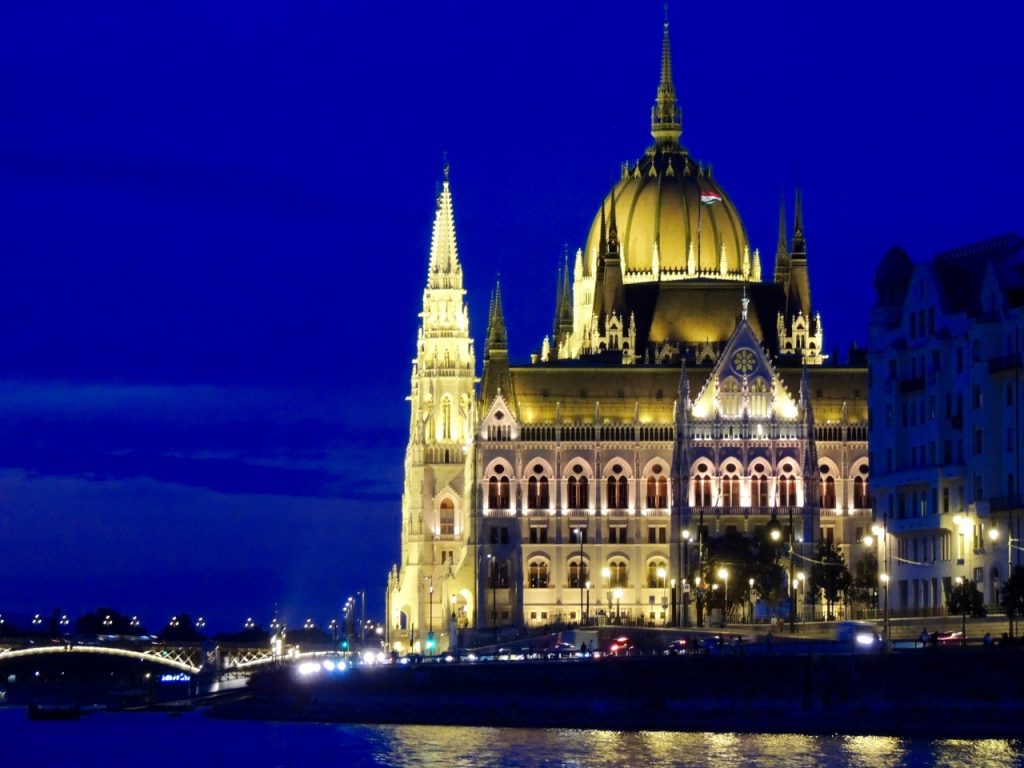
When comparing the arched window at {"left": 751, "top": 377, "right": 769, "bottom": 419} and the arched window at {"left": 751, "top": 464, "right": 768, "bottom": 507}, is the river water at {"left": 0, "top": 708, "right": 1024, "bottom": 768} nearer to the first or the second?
the arched window at {"left": 751, "top": 464, "right": 768, "bottom": 507}

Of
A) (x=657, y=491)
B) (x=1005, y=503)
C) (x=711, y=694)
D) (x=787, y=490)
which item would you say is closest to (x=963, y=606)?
(x=1005, y=503)

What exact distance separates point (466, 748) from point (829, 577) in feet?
171

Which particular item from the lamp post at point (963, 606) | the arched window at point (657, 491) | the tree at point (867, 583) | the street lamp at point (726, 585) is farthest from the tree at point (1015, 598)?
the arched window at point (657, 491)

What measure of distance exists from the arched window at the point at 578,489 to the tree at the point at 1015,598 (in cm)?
8071

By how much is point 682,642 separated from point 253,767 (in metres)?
24.3

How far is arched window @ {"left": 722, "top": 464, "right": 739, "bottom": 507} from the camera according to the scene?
198125 mm

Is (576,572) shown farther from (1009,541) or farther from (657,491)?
(1009,541)

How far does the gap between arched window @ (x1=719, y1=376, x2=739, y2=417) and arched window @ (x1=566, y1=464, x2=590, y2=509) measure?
1068 centimetres

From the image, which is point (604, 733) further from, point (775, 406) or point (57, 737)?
point (775, 406)

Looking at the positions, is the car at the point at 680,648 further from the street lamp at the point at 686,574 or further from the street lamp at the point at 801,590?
the street lamp at the point at 801,590

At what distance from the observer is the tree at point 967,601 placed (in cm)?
12431

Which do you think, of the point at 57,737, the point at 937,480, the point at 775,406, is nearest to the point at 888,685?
the point at 937,480

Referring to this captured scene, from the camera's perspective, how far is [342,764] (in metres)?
113

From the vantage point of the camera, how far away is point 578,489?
199 metres
